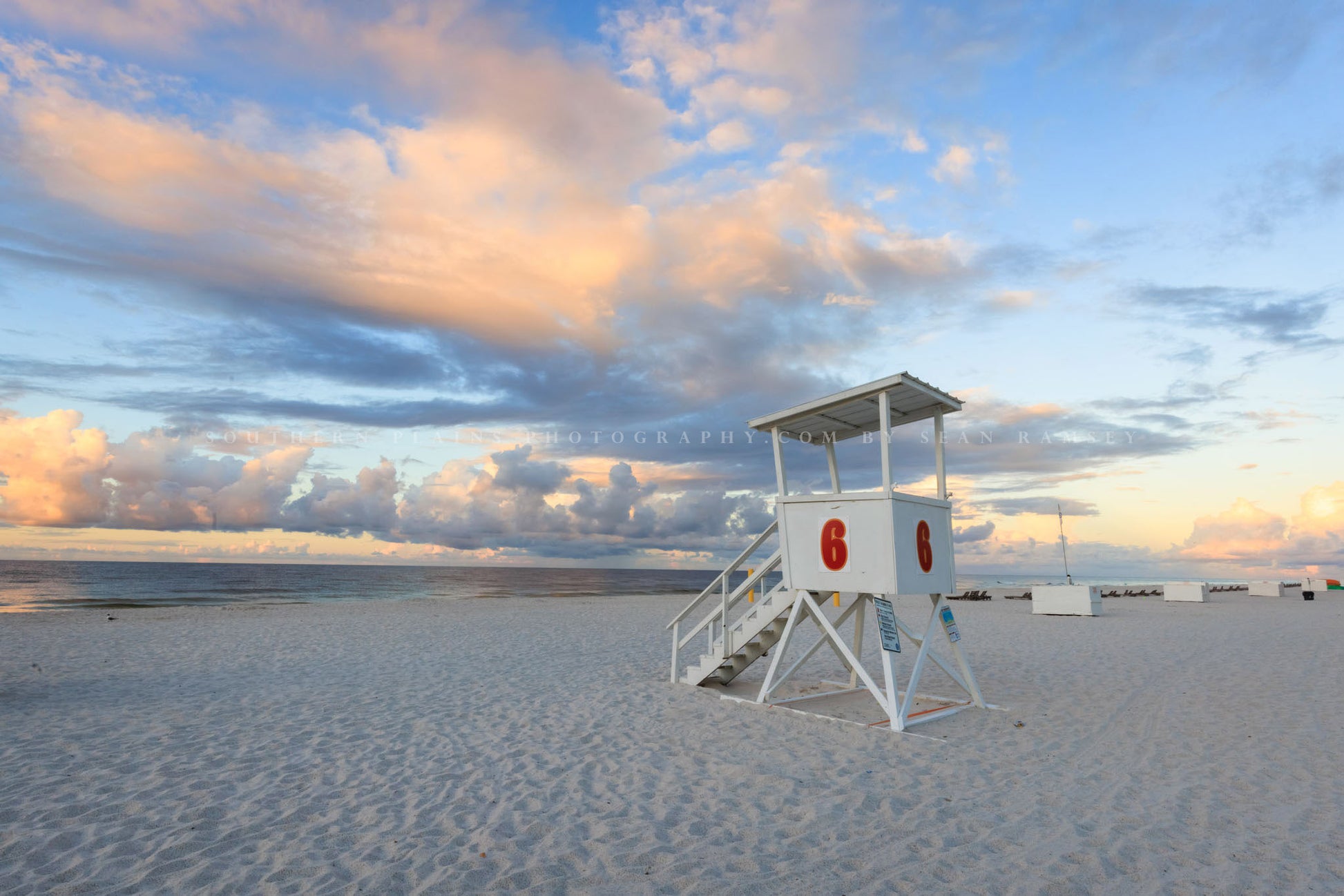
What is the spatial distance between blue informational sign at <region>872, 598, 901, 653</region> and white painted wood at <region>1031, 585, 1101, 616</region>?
18630 mm

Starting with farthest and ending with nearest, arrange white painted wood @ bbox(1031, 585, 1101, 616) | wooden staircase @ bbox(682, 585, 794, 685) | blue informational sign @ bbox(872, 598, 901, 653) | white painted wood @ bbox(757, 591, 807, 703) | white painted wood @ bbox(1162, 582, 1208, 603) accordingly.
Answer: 1. white painted wood @ bbox(1162, 582, 1208, 603)
2. white painted wood @ bbox(1031, 585, 1101, 616)
3. wooden staircase @ bbox(682, 585, 794, 685)
4. white painted wood @ bbox(757, 591, 807, 703)
5. blue informational sign @ bbox(872, 598, 901, 653)

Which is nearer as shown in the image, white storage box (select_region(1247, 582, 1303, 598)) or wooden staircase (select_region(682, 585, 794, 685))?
wooden staircase (select_region(682, 585, 794, 685))

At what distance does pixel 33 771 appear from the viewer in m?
6.20

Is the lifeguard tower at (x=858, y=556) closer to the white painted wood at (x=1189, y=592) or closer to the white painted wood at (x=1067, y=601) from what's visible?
the white painted wood at (x=1067, y=601)

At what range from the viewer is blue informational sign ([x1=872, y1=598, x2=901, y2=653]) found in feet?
26.7

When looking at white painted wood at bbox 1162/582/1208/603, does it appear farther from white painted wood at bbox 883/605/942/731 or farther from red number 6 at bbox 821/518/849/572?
red number 6 at bbox 821/518/849/572

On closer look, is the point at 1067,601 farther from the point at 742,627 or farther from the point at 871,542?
the point at 871,542

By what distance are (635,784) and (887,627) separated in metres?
3.74

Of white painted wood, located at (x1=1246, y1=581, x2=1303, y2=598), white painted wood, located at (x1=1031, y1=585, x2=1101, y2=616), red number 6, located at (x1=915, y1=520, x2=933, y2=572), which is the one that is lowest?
white painted wood, located at (x1=1246, y1=581, x2=1303, y2=598)

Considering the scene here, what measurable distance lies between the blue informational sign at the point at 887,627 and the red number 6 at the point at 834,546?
0.64 m

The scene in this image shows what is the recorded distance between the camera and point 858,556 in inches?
332

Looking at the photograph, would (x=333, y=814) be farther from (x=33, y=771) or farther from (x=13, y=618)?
(x=13, y=618)

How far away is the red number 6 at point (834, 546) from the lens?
→ 861 centimetres

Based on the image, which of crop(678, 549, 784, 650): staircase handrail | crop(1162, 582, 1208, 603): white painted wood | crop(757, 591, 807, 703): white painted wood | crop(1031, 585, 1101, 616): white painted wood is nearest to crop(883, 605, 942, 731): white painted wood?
crop(757, 591, 807, 703): white painted wood
